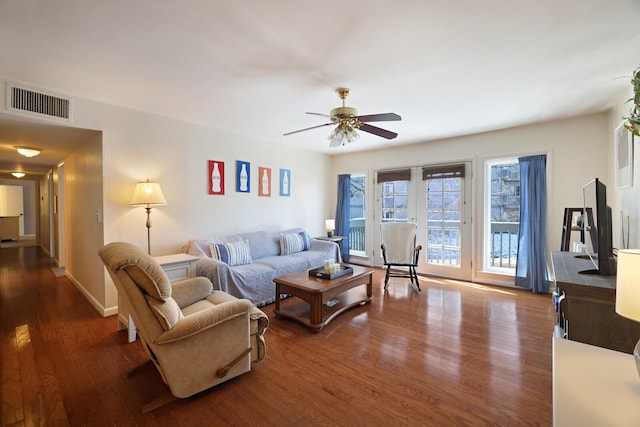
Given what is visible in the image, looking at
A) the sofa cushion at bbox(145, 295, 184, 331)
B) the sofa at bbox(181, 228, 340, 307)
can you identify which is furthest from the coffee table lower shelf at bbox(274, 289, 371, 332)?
the sofa cushion at bbox(145, 295, 184, 331)

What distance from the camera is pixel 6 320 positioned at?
9.89 feet

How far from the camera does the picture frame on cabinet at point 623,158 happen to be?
258cm

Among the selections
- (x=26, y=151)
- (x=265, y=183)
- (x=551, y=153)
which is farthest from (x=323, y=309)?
(x=26, y=151)

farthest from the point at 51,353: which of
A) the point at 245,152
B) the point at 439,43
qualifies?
the point at 439,43

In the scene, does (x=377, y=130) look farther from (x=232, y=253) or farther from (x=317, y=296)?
(x=232, y=253)

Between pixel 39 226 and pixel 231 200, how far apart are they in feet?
26.3

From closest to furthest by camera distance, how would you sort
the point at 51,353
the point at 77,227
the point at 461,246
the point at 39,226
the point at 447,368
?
the point at 447,368, the point at 51,353, the point at 77,227, the point at 461,246, the point at 39,226

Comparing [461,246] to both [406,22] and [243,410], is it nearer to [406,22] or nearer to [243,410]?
[406,22]

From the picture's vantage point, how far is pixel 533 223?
3.98 m

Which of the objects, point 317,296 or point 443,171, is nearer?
point 317,296

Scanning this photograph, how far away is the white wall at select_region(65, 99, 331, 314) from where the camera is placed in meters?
3.21

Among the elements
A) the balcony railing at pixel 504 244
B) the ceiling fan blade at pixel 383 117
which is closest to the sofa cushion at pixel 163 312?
the ceiling fan blade at pixel 383 117

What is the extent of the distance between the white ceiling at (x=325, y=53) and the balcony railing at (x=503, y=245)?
206cm

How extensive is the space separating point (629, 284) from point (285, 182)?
15.5 feet
